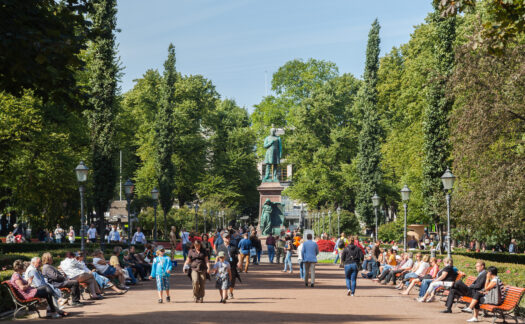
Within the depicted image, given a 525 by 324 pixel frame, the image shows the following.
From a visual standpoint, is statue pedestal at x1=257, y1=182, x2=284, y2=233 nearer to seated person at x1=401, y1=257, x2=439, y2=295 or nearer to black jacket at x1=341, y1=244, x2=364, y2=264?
seated person at x1=401, y1=257, x2=439, y2=295

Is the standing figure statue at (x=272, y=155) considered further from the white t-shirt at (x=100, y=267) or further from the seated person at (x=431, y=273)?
the white t-shirt at (x=100, y=267)

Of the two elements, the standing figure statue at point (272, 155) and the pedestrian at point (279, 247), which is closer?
the pedestrian at point (279, 247)

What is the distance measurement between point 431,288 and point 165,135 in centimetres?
4372

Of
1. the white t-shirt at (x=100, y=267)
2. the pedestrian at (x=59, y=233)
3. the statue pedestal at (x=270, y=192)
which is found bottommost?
the white t-shirt at (x=100, y=267)

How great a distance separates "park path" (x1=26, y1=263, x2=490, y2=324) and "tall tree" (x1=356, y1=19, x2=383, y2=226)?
115 feet

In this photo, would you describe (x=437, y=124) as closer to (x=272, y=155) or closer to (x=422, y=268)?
(x=272, y=155)

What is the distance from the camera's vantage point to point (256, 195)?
247ft

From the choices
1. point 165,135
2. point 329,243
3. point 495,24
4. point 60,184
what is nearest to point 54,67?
point 495,24

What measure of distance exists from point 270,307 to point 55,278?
18.0 feet

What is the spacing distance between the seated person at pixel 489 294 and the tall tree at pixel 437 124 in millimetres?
21759

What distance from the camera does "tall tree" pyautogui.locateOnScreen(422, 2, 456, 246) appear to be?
36.3 m

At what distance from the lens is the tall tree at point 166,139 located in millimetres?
57656

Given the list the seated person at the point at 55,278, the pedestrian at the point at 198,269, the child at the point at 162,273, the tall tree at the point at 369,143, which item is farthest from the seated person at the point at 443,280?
the tall tree at the point at 369,143

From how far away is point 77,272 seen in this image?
56.6ft
